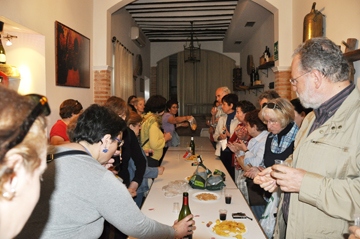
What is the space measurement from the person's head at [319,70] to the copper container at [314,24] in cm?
277

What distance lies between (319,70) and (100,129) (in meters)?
1.22

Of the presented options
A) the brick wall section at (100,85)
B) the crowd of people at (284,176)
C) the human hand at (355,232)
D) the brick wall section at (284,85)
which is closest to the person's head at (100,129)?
the crowd of people at (284,176)

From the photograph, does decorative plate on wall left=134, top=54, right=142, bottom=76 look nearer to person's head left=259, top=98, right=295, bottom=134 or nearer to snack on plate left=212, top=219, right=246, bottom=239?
person's head left=259, top=98, right=295, bottom=134

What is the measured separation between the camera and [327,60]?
5.24ft

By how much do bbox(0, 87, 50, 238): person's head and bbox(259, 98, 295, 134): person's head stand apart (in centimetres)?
222

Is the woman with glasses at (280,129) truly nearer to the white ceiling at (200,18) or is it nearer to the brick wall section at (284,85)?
the brick wall section at (284,85)

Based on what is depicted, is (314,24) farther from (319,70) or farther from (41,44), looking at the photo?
(41,44)

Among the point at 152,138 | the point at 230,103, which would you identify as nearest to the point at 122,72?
the point at 230,103

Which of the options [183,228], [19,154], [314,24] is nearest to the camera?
[19,154]

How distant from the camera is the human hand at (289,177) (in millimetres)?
1489

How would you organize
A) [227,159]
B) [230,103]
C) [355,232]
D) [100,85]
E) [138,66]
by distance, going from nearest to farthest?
1. [355,232]
2. [227,159]
3. [230,103]
4. [100,85]
5. [138,66]

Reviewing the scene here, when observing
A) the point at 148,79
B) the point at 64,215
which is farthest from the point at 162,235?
the point at 148,79

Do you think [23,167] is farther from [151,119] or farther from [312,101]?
[151,119]

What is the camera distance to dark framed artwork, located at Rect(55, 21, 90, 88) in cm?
434
